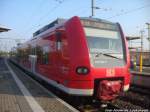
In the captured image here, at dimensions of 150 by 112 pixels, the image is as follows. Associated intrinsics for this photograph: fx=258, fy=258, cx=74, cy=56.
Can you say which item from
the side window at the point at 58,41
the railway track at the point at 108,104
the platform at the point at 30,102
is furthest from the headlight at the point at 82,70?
the side window at the point at 58,41

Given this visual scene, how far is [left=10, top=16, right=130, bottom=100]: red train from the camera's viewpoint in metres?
8.11

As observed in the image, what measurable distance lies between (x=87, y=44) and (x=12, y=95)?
3350 millimetres

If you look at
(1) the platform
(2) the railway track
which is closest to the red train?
(2) the railway track

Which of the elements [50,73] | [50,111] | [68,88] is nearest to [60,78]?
[68,88]

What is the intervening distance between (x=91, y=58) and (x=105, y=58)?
1.87 ft

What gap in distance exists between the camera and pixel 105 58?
848cm

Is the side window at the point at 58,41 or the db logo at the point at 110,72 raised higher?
the side window at the point at 58,41

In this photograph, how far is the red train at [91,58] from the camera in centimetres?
811

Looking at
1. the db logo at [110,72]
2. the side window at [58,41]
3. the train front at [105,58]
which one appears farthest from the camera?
the side window at [58,41]

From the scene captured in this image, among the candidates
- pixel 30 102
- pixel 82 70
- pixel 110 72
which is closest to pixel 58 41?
pixel 82 70

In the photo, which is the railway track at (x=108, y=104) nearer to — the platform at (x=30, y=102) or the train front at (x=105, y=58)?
the train front at (x=105, y=58)

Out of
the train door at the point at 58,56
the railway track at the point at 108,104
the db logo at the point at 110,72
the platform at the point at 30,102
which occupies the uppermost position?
the train door at the point at 58,56

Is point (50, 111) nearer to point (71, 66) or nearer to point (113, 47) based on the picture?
point (71, 66)

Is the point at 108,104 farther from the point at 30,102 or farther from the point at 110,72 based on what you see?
the point at 30,102
